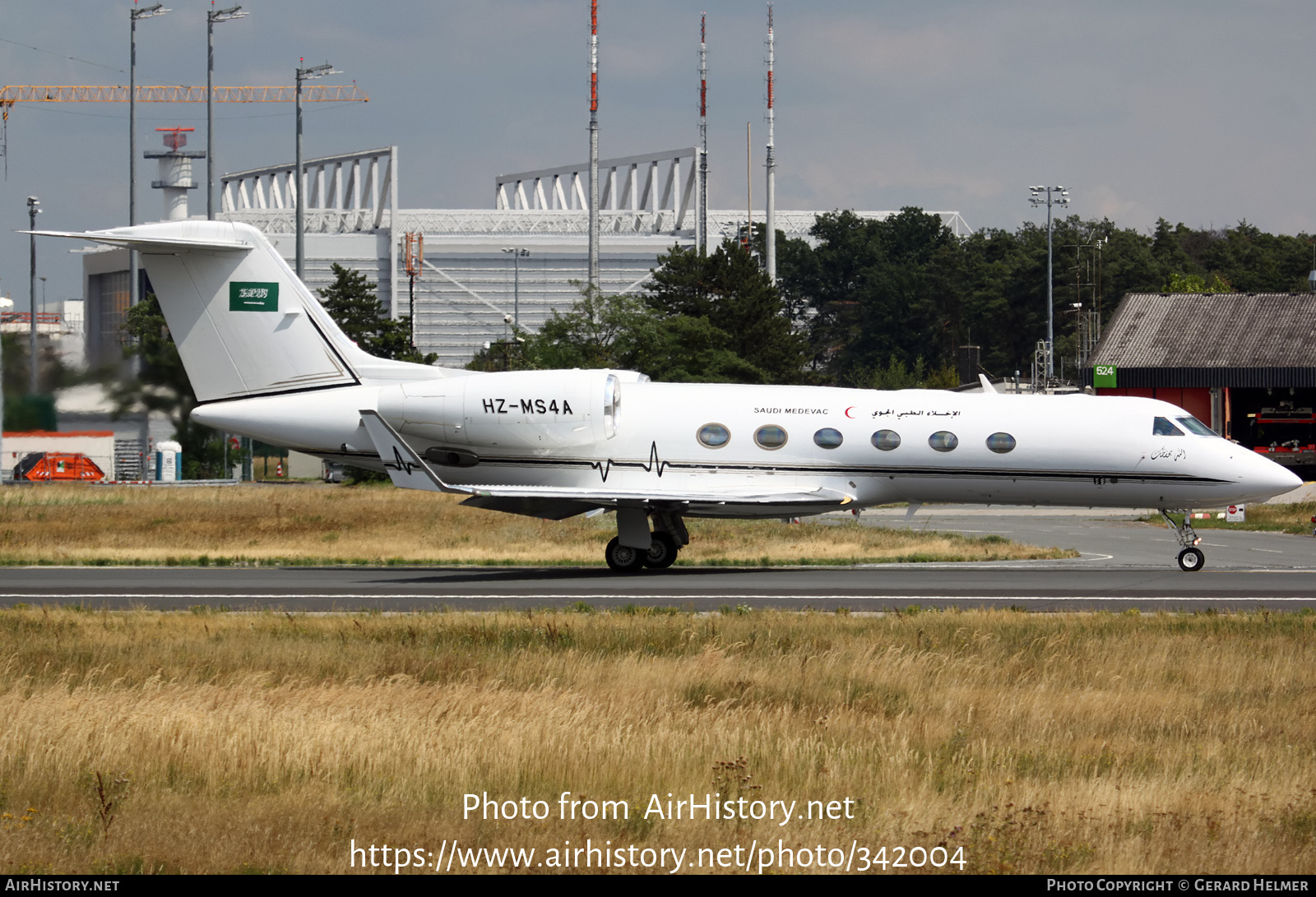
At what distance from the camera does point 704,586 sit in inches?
866

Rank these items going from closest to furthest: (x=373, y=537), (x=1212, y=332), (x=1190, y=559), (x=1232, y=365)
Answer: (x=1190, y=559) → (x=373, y=537) → (x=1232, y=365) → (x=1212, y=332)

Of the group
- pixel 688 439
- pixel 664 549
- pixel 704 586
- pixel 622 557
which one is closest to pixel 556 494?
pixel 622 557

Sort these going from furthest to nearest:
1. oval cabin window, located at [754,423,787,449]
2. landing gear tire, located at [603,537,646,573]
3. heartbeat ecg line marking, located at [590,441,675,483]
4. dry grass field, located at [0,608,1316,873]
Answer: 1. landing gear tire, located at [603,537,646,573]
2. heartbeat ecg line marking, located at [590,441,675,483]
3. oval cabin window, located at [754,423,787,449]
4. dry grass field, located at [0,608,1316,873]

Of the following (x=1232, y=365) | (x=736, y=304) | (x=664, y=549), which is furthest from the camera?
(x=736, y=304)

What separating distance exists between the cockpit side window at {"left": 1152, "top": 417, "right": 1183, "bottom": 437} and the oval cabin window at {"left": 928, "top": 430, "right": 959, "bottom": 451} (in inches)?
137

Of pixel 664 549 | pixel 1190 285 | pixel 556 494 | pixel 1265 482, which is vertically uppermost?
pixel 1190 285

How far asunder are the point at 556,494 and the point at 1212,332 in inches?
1972

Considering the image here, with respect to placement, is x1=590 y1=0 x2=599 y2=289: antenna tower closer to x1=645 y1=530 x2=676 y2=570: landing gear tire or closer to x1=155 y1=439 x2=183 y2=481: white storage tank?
x1=155 y1=439 x2=183 y2=481: white storage tank

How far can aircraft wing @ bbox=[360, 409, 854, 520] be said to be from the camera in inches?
886

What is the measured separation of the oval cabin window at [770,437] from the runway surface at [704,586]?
2299mm

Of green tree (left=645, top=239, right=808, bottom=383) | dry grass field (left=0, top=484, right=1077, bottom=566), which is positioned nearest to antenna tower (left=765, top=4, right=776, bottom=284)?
green tree (left=645, top=239, right=808, bottom=383)

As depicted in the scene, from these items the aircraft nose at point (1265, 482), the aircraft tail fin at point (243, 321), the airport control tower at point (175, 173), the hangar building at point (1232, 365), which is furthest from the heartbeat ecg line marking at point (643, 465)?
the airport control tower at point (175, 173)

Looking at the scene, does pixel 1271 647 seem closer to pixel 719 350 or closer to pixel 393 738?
pixel 393 738

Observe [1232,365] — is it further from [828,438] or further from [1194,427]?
[828,438]
